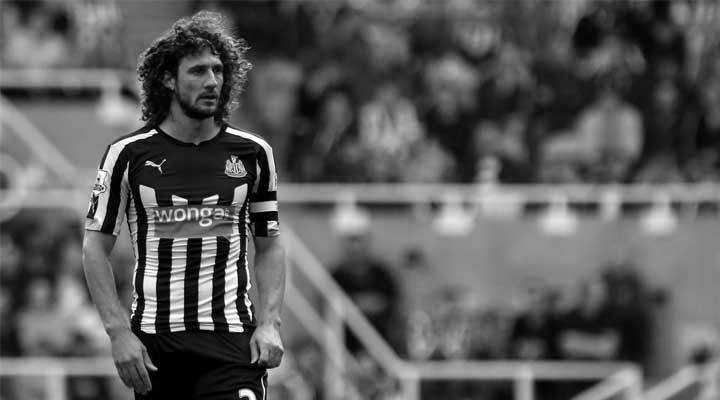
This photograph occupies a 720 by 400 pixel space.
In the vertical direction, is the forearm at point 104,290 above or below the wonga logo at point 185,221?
below

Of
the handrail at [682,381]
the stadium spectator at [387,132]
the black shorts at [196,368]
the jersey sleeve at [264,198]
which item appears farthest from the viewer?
the stadium spectator at [387,132]

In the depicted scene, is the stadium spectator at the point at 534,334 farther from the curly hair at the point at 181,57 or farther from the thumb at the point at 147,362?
the thumb at the point at 147,362

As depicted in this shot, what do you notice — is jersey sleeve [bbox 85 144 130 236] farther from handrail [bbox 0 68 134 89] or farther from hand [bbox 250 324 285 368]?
handrail [bbox 0 68 134 89]

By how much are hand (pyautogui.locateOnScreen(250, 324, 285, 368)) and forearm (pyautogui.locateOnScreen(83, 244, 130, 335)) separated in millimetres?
461

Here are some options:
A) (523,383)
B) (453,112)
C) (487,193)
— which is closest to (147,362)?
(523,383)

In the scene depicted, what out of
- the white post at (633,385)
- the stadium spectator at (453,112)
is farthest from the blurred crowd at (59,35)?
the white post at (633,385)

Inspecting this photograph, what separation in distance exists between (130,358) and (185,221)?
0.54 metres

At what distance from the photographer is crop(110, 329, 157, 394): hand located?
5270 mm

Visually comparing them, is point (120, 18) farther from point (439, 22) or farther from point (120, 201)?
point (120, 201)

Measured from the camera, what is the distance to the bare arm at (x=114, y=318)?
5277 millimetres

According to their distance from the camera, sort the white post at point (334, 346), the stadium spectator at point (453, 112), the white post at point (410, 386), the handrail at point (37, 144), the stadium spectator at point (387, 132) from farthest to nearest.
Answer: the stadium spectator at point (453, 112)
the handrail at point (37, 144)
the stadium spectator at point (387, 132)
the white post at point (410, 386)
the white post at point (334, 346)

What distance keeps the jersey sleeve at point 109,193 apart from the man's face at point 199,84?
291 mm

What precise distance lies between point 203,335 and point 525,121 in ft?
31.4

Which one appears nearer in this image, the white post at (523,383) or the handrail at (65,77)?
the white post at (523,383)
